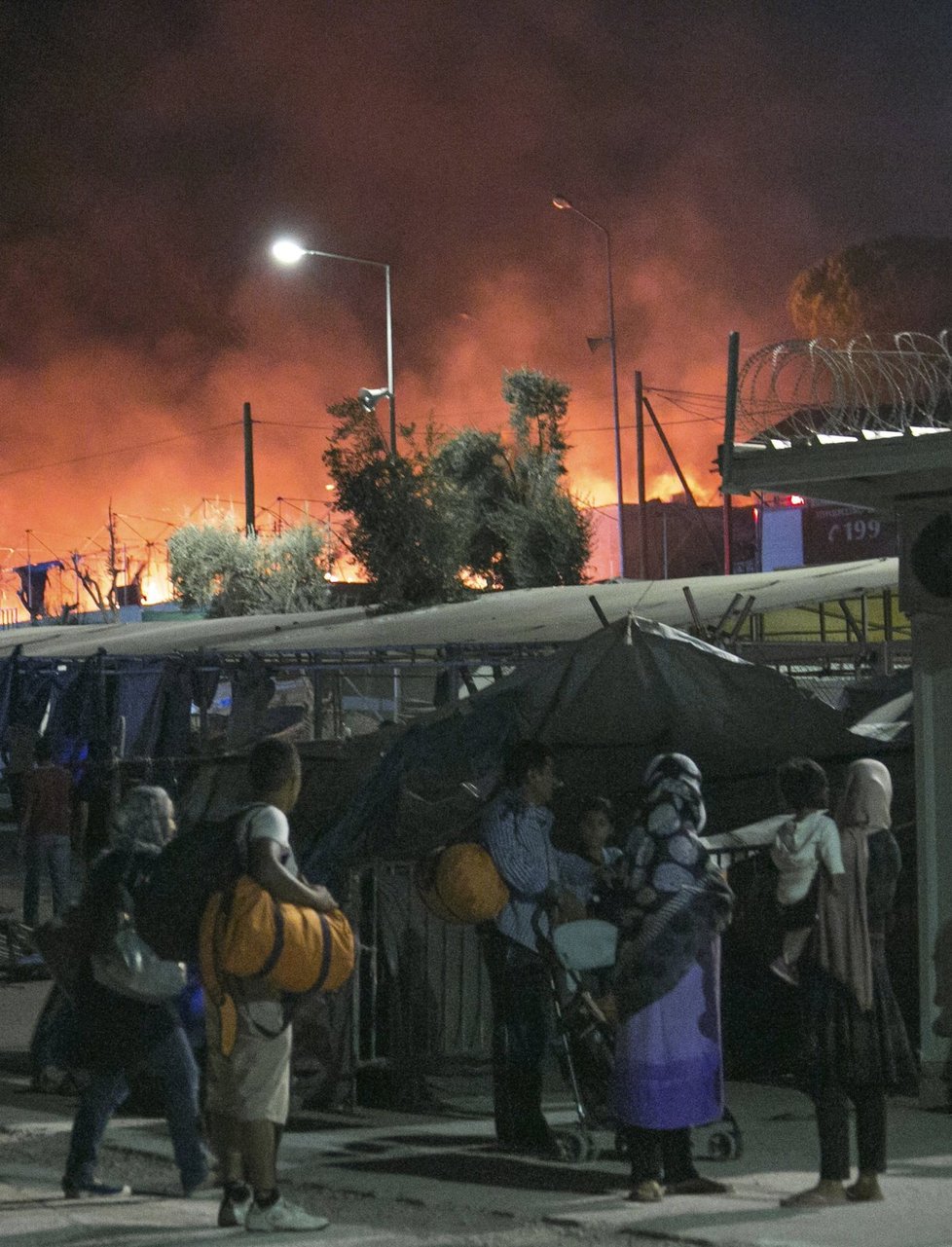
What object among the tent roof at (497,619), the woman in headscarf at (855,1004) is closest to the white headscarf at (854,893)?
the woman in headscarf at (855,1004)

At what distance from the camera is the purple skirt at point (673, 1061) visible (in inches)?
245

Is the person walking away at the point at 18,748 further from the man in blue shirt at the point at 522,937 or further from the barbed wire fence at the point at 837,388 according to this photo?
the man in blue shirt at the point at 522,937

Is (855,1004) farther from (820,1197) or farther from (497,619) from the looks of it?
(497,619)

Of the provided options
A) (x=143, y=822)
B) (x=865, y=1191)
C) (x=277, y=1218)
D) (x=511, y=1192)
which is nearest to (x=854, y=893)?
(x=865, y=1191)

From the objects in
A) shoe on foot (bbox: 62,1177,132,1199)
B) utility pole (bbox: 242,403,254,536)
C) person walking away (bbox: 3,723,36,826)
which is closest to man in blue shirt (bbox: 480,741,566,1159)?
shoe on foot (bbox: 62,1177,132,1199)

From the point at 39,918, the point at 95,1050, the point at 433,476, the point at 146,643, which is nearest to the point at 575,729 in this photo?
the point at 95,1050

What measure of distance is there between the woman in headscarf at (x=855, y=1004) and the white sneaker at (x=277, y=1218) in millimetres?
1706

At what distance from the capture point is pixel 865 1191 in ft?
20.4

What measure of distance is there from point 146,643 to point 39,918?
1013 cm

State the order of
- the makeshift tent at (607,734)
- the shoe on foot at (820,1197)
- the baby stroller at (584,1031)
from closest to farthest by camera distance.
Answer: the shoe on foot at (820,1197) → the baby stroller at (584,1031) → the makeshift tent at (607,734)

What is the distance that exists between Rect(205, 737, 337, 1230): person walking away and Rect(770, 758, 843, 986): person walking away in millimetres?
1709

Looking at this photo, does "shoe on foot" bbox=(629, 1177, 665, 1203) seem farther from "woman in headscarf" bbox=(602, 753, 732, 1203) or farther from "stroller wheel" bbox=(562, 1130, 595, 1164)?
"stroller wheel" bbox=(562, 1130, 595, 1164)

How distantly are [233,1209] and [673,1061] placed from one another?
1630 mm

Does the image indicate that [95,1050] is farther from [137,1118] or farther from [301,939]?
[137,1118]
